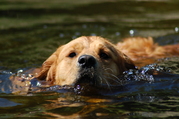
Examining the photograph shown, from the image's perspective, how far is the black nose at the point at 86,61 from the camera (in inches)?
197

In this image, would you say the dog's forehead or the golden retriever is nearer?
the golden retriever

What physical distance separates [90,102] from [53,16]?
8471 millimetres

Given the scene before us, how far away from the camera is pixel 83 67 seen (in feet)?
16.7

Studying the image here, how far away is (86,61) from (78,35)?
537 cm

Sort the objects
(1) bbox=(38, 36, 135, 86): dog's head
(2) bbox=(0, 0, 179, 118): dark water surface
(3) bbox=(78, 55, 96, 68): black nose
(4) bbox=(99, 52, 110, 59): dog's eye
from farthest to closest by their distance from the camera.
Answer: (4) bbox=(99, 52, 110, 59): dog's eye
(1) bbox=(38, 36, 135, 86): dog's head
(3) bbox=(78, 55, 96, 68): black nose
(2) bbox=(0, 0, 179, 118): dark water surface

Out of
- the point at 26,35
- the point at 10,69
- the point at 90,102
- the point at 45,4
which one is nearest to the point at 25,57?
the point at 10,69

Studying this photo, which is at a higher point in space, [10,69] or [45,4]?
[45,4]

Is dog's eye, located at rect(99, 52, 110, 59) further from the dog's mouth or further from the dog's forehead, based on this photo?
the dog's mouth

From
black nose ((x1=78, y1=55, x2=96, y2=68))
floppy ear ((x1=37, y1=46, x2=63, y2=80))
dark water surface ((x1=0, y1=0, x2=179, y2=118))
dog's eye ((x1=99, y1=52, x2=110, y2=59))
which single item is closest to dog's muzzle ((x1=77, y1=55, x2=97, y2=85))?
black nose ((x1=78, y1=55, x2=96, y2=68))

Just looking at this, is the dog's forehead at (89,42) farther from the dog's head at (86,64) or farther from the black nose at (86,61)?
the black nose at (86,61)

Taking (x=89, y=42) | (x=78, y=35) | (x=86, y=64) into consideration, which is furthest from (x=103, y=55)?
(x=78, y=35)

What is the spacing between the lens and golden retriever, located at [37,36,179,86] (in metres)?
5.12

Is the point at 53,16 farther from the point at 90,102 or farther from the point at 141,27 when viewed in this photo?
the point at 90,102

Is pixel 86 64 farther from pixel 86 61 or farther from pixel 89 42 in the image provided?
pixel 89 42
